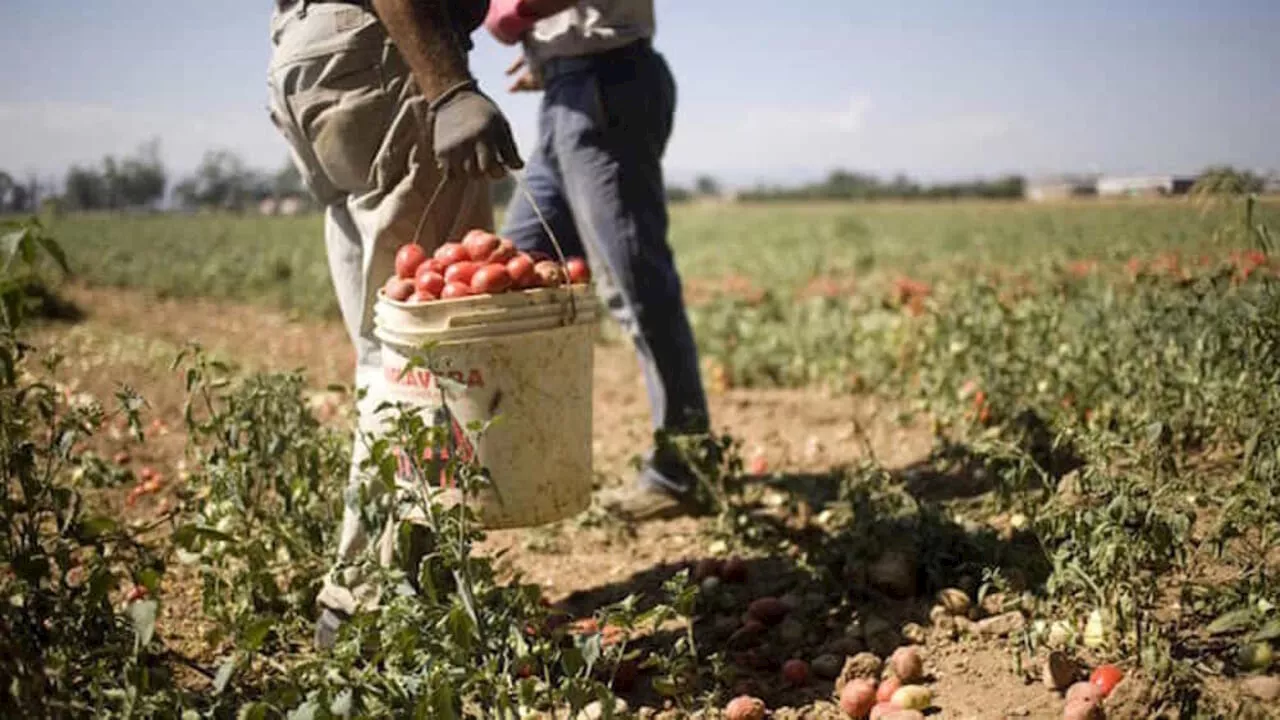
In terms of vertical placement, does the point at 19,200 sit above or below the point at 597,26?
below

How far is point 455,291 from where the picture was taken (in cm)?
208

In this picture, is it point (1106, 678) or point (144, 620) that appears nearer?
point (144, 620)

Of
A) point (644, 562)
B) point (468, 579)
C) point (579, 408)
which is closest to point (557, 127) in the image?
point (579, 408)

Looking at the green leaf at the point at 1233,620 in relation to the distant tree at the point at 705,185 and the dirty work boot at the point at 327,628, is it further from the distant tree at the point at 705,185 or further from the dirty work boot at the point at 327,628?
the distant tree at the point at 705,185

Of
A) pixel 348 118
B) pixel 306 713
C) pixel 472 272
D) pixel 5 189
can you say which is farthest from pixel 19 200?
pixel 306 713

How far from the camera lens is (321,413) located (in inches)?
194

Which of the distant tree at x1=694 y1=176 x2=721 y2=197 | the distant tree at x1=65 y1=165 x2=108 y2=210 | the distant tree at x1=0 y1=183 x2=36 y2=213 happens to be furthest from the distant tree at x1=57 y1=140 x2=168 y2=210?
the distant tree at x1=694 y1=176 x2=721 y2=197

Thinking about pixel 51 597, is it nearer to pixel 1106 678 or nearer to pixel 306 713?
pixel 306 713

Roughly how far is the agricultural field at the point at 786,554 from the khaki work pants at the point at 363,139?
10.7 inches

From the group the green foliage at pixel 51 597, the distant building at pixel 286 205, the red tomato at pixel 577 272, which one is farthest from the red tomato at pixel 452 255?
the distant building at pixel 286 205

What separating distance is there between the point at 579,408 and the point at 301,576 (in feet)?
2.88

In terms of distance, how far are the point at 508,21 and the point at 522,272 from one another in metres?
1.29

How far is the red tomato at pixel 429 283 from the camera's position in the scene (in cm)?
209

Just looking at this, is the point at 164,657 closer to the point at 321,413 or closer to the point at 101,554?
the point at 101,554
